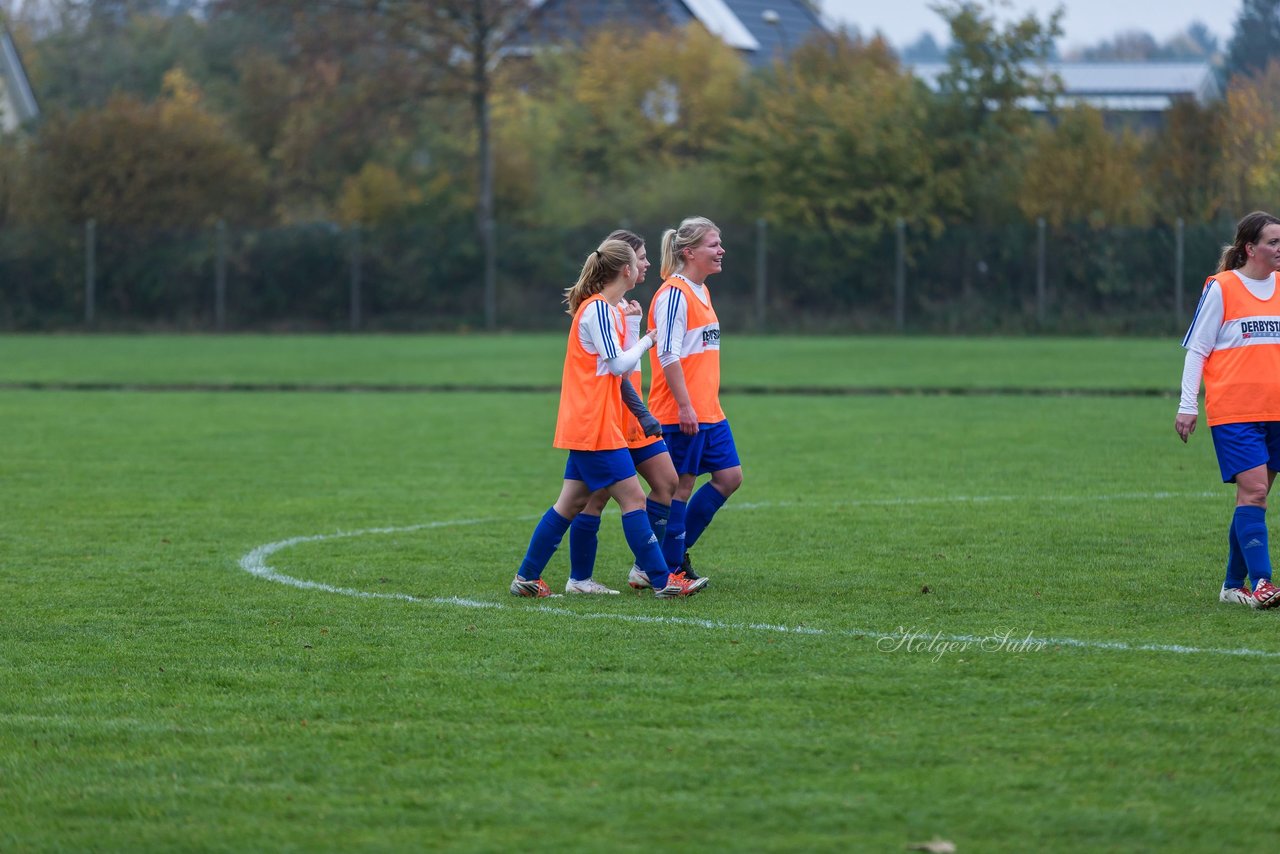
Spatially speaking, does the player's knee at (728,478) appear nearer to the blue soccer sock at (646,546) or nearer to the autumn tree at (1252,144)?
the blue soccer sock at (646,546)

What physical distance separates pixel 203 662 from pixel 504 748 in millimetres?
1854

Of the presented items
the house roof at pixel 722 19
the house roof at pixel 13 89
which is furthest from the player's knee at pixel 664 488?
the house roof at pixel 13 89

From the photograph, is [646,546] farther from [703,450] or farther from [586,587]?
[703,450]

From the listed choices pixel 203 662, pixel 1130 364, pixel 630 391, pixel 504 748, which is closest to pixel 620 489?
pixel 630 391

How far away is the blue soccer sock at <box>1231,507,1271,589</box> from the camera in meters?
7.24

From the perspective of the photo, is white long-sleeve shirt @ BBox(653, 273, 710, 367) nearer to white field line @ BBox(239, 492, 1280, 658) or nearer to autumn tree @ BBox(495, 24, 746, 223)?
white field line @ BBox(239, 492, 1280, 658)

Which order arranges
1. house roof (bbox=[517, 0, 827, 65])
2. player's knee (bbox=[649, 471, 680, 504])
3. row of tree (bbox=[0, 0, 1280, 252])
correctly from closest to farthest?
player's knee (bbox=[649, 471, 680, 504]) → row of tree (bbox=[0, 0, 1280, 252]) → house roof (bbox=[517, 0, 827, 65])

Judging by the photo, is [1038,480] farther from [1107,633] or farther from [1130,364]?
[1130,364]

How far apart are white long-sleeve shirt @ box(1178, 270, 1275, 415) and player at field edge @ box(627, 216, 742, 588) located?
2.18m

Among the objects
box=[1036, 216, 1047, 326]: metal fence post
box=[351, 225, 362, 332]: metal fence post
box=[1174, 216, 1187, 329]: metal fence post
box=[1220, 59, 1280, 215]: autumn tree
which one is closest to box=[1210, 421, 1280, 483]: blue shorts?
box=[1220, 59, 1280, 215]: autumn tree

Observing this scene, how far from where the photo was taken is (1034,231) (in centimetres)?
3609

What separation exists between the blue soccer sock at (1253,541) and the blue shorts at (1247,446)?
0.65 feet

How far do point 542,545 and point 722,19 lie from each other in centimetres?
5255

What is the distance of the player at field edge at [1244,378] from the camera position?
7398 millimetres
